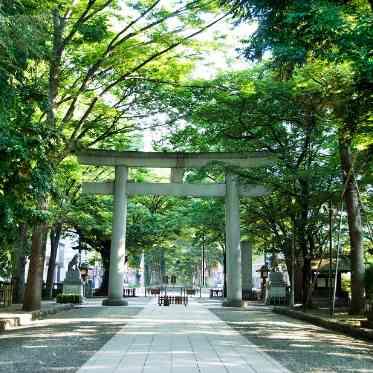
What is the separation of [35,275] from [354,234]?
35.2 ft

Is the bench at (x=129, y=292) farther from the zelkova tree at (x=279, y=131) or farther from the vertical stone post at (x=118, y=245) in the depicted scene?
the zelkova tree at (x=279, y=131)

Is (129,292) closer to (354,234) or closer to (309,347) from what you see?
(354,234)

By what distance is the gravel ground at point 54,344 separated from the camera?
25.3 ft

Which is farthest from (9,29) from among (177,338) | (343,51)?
(177,338)

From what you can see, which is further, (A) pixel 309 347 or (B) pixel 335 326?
(B) pixel 335 326

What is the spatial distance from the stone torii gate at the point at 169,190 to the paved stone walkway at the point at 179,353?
9.95 m

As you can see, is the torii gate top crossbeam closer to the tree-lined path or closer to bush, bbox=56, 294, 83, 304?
bush, bbox=56, 294, 83, 304

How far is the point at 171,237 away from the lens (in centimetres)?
3591

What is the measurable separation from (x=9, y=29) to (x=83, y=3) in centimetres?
715

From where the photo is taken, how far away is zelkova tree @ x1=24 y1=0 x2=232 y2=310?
1494 cm

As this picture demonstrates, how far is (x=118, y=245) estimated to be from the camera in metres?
23.2

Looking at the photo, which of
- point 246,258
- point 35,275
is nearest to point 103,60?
point 35,275

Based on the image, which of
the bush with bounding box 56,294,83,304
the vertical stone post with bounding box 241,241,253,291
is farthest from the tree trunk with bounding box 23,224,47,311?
the vertical stone post with bounding box 241,241,253,291

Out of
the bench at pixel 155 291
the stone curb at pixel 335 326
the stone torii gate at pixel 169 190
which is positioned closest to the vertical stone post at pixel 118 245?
the stone torii gate at pixel 169 190
